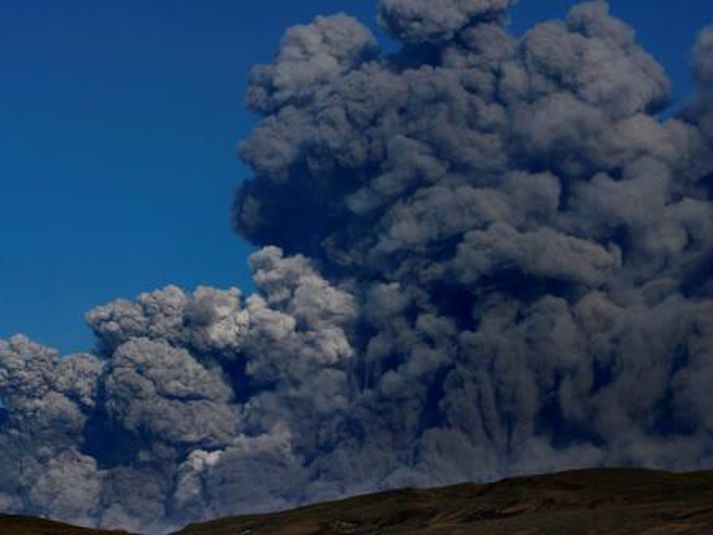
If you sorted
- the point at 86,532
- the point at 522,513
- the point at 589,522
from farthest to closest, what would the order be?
the point at 522,513 → the point at 86,532 → the point at 589,522

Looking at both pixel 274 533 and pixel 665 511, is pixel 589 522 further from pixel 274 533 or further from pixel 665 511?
pixel 274 533

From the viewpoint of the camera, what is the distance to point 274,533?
7677 inches

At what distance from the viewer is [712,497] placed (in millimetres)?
183625

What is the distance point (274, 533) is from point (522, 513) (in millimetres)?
27739

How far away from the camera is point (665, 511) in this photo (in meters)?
169

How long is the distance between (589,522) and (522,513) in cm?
2716

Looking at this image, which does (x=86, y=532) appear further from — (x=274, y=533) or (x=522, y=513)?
(x=522, y=513)

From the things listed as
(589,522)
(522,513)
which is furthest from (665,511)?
(522,513)

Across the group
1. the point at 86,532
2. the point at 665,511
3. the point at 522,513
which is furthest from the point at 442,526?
the point at 86,532

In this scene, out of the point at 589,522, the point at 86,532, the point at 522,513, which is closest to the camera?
the point at 589,522

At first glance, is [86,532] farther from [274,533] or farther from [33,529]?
[274,533]

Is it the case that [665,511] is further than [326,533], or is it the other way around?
[326,533]

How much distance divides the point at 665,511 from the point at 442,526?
80.7 ft

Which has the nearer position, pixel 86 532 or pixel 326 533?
pixel 86 532
